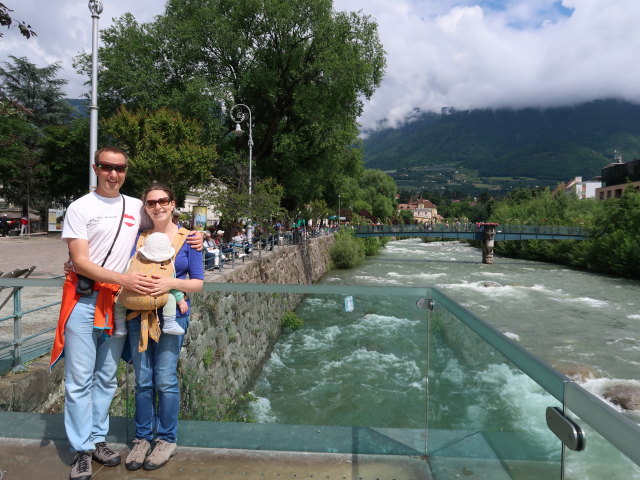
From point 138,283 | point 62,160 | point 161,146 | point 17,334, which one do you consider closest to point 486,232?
point 161,146

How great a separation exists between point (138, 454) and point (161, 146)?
18.1 metres

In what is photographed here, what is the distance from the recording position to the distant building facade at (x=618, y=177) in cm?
6106

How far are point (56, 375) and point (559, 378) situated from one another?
5082 mm

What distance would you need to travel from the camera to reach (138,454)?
2.65 metres

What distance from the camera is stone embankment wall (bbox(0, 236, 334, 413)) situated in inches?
160

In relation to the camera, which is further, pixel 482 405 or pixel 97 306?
pixel 97 306

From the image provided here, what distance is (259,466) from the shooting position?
2.65 metres

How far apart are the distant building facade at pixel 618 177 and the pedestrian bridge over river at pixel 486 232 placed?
2365 centimetres

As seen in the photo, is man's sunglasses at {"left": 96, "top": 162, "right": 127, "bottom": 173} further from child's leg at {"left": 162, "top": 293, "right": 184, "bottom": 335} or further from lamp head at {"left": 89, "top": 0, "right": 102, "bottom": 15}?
lamp head at {"left": 89, "top": 0, "right": 102, "bottom": 15}

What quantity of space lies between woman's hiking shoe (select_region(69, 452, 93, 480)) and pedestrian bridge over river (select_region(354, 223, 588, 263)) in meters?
44.5

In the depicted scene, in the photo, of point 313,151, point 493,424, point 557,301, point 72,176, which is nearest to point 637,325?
point 557,301

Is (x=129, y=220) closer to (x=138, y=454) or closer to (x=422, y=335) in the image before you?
(x=138, y=454)

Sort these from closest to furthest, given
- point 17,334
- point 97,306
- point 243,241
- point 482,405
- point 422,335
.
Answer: point 482,405 → point 97,306 → point 422,335 → point 17,334 → point 243,241

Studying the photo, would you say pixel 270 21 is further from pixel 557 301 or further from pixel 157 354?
pixel 157 354
